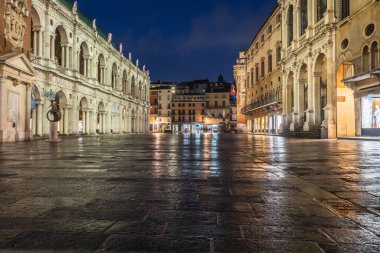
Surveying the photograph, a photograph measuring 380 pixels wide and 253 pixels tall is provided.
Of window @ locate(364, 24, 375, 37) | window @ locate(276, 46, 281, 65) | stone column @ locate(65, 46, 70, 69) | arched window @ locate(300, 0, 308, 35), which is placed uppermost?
arched window @ locate(300, 0, 308, 35)

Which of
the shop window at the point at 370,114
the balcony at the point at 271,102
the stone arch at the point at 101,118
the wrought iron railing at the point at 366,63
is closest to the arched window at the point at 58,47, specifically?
the stone arch at the point at 101,118

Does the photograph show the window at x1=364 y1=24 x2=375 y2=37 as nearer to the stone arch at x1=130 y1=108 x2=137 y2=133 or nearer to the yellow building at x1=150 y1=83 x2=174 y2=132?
the stone arch at x1=130 y1=108 x2=137 y2=133

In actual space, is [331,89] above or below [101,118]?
above

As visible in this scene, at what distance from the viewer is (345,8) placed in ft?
87.1

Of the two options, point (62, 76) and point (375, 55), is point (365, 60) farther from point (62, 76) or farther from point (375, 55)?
point (62, 76)

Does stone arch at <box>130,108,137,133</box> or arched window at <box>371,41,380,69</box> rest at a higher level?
arched window at <box>371,41,380,69</box>

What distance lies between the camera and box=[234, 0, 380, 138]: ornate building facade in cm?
2344

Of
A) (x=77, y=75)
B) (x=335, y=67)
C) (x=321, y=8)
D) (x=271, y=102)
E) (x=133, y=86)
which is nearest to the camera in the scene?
(x=335, y=67)

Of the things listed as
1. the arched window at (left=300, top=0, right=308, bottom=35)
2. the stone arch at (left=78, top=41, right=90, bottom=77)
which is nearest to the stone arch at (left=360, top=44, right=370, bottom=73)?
the arched window at (left=300, top=0, right=308, bottom=35)

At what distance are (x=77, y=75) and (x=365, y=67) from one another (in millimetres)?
32387

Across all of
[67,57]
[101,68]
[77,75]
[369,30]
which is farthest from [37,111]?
[369,30]

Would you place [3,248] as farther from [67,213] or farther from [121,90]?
[121,90]

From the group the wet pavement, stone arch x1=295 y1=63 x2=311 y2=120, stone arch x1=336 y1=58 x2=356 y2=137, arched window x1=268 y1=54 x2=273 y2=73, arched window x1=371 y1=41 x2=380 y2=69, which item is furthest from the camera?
arched window x1=268 y1=54 x2=273 y2=73

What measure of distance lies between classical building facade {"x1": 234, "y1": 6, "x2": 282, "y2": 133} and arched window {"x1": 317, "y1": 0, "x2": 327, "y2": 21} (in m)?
11.5
